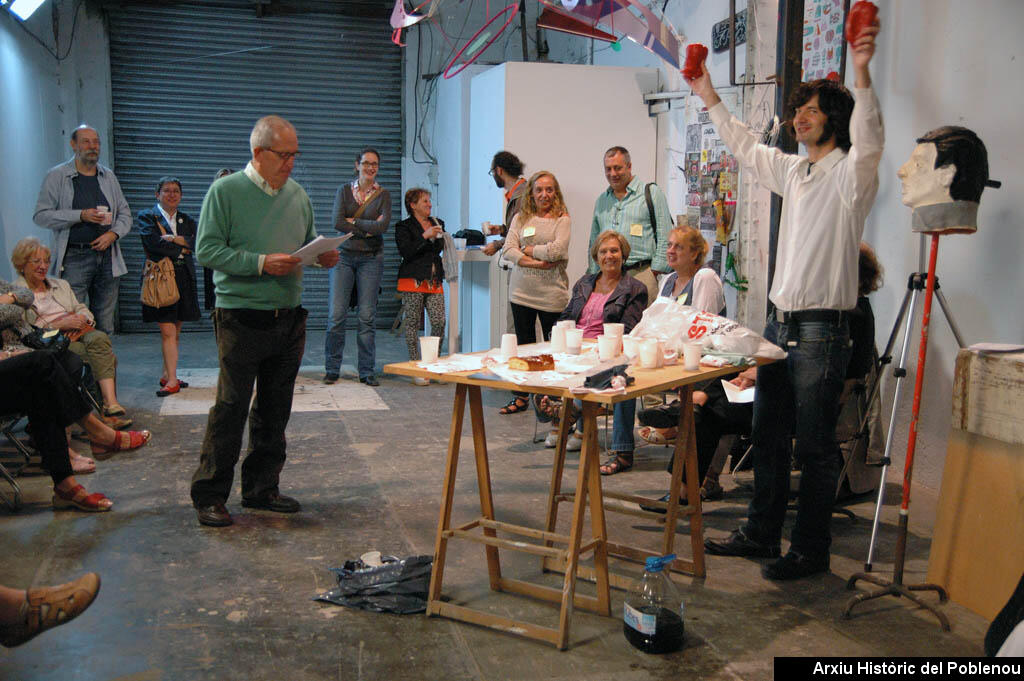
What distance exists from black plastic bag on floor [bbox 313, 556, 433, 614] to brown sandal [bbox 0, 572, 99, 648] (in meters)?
0.76

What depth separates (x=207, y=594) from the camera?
312 cm

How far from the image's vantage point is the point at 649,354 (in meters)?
3.20

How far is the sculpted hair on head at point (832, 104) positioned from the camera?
3.18m

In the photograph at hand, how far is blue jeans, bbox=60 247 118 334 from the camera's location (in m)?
6.12

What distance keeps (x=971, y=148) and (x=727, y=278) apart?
3.08 meters

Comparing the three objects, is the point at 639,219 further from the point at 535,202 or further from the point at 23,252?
the point at 23,252

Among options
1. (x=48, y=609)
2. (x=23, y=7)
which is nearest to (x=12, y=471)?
(x=48, y=609)

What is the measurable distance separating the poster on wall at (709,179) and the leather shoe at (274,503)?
3.51 metres

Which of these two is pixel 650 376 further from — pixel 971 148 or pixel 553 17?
pixel 553 17

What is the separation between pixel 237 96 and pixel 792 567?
893 cm

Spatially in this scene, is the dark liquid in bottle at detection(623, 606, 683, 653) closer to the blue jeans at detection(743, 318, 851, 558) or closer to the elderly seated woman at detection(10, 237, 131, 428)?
the blue jeans at detection(743, 318, 851, 558)

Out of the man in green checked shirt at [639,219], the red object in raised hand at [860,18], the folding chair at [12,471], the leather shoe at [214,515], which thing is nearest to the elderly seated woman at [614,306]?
the man in green checked shirt at [639,219]

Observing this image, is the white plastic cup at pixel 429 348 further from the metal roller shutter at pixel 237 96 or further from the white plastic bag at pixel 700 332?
the metal roller shutter at pixel 237 96

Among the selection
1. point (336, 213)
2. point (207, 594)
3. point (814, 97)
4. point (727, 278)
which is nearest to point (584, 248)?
point (727, 278)
